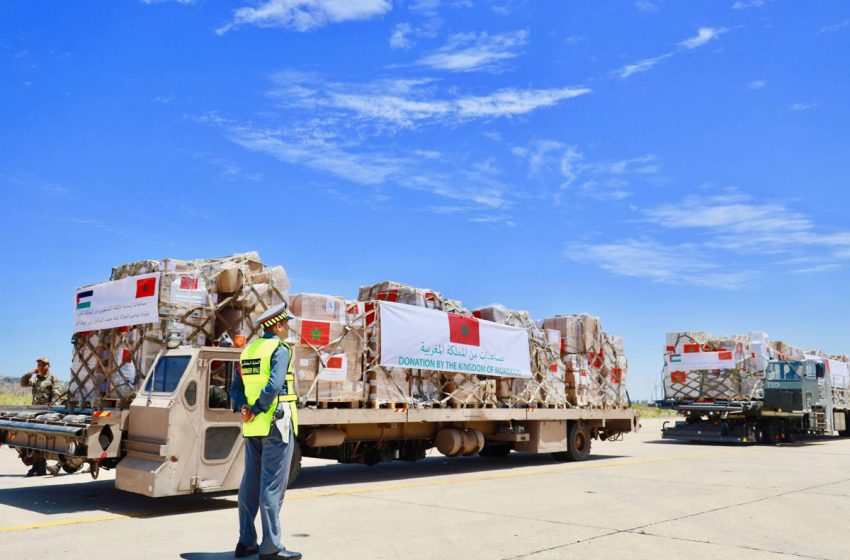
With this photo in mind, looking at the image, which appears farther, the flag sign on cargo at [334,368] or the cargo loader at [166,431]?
the flag sign on cargo at [334,368]

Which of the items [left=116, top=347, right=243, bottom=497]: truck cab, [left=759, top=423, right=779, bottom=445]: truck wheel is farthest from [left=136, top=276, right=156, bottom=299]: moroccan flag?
[left=759, top=423, right=779, bottom=445]: truck wheel

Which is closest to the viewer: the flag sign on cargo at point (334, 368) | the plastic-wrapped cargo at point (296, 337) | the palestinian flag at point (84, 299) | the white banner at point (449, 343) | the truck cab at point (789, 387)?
the plastic-wrapped cargo at point (296, 337)

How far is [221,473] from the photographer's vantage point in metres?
Result: 8.84

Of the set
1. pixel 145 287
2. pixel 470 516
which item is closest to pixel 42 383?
pixel 145 287

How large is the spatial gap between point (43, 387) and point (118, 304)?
3885 millimetres

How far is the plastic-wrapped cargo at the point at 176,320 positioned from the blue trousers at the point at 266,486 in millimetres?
3465

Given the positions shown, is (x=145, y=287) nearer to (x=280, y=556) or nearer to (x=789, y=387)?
(x=280, y=556)

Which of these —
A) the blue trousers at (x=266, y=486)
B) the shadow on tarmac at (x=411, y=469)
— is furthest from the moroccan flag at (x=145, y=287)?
the blue trousers at (x=266, y=486)

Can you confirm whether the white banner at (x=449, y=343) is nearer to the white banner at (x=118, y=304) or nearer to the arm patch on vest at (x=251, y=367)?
the white banner at (x=118, y=304)

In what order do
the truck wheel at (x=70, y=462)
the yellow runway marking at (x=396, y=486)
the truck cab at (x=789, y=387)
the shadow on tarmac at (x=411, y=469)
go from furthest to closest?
the truck cab at (x=789, y=387) < the shadow on tarmac at (x=411, y=469) < the truck wheel at (x=70, y=462) < the yellow runway marking at (x=396, y=486)

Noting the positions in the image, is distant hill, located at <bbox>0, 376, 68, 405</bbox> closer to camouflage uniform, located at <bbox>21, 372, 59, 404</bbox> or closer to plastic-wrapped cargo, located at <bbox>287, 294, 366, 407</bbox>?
camouflage uniform, located at <bbox>21, 372, 59, 404</bbox>

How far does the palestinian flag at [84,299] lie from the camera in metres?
10.7

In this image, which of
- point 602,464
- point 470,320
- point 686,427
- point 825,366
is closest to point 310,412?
point 470,320

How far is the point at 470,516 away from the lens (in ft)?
28.5
